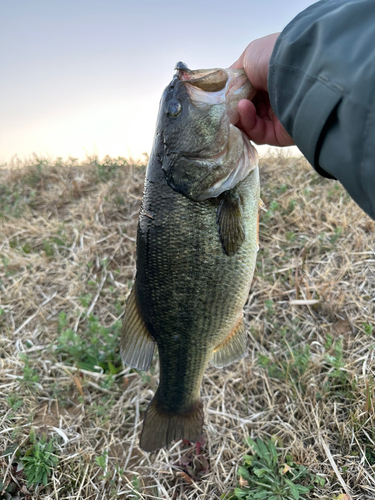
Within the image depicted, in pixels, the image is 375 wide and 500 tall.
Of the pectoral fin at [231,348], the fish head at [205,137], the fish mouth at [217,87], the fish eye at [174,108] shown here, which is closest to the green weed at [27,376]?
the pectoral fin at [231,348]

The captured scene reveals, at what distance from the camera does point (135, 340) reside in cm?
186

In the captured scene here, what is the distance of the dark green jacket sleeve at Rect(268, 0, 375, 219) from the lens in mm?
1114

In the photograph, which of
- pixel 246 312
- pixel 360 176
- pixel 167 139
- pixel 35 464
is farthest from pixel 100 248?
pixel 360 176

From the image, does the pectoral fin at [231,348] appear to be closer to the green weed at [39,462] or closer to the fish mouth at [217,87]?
the fish mouth at [217,87]

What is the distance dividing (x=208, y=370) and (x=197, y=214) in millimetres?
1738

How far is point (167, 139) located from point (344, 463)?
222 cm

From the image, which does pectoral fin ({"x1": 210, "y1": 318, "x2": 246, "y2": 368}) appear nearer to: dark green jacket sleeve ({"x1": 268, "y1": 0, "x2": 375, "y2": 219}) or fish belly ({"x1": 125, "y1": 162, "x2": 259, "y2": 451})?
fish belly ({"x1": 125, "y1": 162, "x2": 259, "y2": 451})

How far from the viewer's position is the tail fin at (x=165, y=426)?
6.39ft

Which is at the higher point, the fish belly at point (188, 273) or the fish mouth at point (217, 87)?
the fish mouth at point (217, 87)

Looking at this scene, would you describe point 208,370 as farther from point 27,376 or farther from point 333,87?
point 333,87

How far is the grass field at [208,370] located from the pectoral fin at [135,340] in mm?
886

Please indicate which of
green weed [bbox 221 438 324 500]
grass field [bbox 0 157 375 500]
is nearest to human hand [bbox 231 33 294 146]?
grass field [bbox 0 157 375 500]

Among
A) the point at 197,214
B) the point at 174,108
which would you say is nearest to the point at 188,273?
the point at 197,214

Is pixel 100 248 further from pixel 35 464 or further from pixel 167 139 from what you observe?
pixel 167 139
